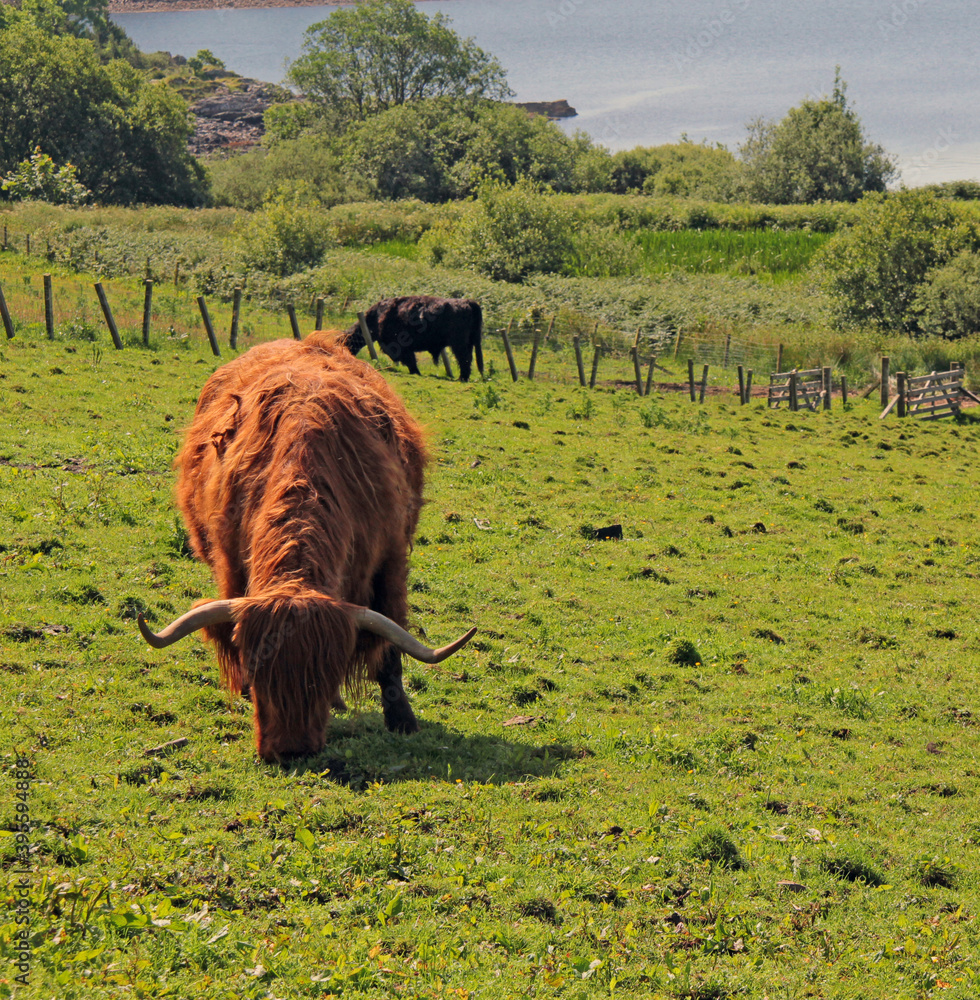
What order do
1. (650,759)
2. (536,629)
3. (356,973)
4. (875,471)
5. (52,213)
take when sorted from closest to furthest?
1. (356,973)
2. (650,759)
3. (536,629)
4. (875,471)
5. (52,213)

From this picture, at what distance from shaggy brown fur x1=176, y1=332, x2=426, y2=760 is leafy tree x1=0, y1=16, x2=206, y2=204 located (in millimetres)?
62361

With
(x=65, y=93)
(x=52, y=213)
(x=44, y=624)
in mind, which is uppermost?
(x=65, y=93)

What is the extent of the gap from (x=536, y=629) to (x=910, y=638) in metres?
4.49

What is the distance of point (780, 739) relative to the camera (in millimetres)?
8070

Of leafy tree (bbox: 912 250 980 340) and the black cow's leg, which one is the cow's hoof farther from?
leafy tree (bbox: 912 250 980 340)

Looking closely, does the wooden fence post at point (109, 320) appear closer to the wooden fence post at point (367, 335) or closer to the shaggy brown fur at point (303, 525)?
the wooden fence post at point (367, 335)

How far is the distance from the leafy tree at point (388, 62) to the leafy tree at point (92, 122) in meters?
37.7

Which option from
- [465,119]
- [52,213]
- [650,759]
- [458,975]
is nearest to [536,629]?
[650,759]

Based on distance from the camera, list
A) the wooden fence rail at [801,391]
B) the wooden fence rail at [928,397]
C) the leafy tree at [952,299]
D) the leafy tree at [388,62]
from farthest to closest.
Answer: the leafy tree at [388,62]
the leafy tree at [952,299]
the wooden fence rail at [928,397]
the wooden fence rail at [801,391]

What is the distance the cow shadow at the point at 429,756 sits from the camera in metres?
6.40

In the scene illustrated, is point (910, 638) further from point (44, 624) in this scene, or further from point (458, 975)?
point (44, 624)

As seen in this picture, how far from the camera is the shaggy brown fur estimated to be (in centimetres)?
550

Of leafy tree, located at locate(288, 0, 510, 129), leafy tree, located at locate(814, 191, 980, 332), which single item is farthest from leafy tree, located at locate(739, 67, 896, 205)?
leafy tree, located at locate(288, 0, 510, 129)

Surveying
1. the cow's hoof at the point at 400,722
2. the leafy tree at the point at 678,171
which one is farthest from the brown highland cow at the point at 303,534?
the leafy tree at the point at 678,171
